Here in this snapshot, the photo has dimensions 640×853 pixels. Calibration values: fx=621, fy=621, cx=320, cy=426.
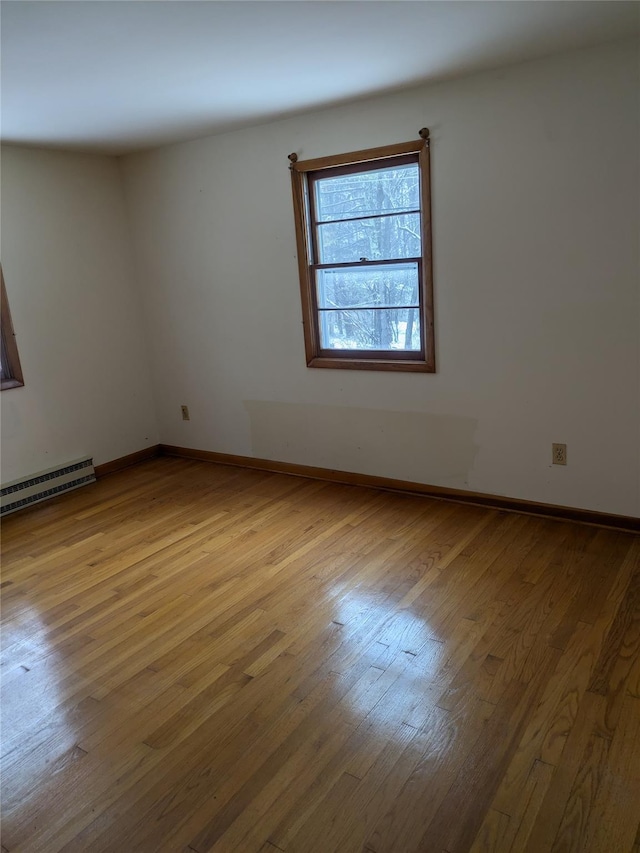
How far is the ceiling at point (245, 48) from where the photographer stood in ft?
7.25

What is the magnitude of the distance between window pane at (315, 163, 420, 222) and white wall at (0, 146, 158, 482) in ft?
5.98

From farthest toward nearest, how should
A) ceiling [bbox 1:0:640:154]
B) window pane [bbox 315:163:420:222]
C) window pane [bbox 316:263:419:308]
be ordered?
window pane [bbox 316:263:419:308] → window pane [bbox 315:163:420:222] → ceiling [bbox 1:0:640:154]

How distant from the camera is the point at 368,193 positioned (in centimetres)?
374

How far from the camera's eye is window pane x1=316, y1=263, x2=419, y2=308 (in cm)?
373

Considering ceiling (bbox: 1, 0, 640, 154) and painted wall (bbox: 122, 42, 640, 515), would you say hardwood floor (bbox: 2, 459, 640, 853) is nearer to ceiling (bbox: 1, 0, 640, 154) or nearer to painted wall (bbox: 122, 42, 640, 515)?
painted wall (bbox: 122, 42, 640, 515)

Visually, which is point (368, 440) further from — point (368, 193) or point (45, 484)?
point (45, 484)

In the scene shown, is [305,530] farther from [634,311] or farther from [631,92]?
[631,92]

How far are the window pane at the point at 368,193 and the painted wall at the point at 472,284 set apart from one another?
0.58 feet

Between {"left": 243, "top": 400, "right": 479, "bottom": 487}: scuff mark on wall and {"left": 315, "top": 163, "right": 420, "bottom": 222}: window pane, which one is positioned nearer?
{"left": 315, "top": 163, "right": 420, "bottom": 222}: window pane

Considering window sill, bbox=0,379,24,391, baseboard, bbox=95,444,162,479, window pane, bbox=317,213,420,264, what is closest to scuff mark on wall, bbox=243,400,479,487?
window pane, bbox=317,213,420,264

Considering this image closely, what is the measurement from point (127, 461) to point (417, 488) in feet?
8.05

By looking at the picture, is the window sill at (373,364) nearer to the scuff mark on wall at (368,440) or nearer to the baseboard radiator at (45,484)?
the scuff mark on wall at (368,440)

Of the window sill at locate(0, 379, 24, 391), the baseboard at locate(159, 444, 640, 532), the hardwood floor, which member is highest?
the window sill at locate(0, 379, 24, 391)

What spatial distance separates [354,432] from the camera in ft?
13.6
